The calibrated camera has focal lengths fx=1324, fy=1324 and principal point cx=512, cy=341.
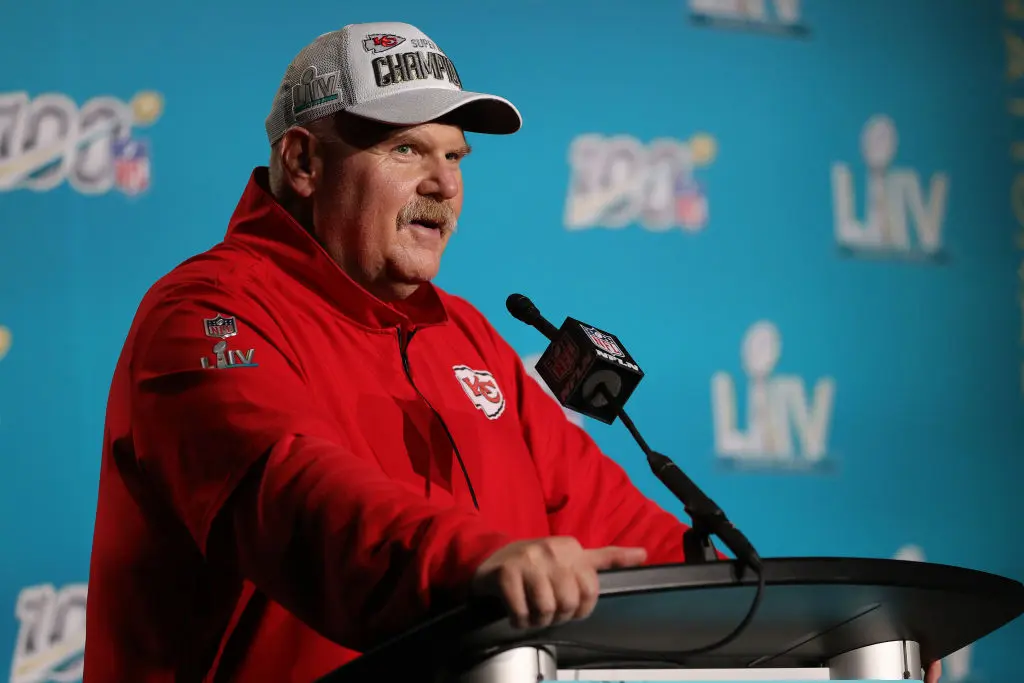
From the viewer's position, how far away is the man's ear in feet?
6.08

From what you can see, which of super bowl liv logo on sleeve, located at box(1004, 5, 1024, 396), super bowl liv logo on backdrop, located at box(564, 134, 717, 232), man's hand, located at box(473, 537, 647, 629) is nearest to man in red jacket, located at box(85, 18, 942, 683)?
man's hand, located at box(473, 537, 647, 629)

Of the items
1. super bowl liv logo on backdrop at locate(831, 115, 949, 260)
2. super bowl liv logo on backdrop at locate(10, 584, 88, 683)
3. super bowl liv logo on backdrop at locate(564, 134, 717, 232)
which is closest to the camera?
super bowl liv logo on backdrop at locate(10, 584, 88, 683)

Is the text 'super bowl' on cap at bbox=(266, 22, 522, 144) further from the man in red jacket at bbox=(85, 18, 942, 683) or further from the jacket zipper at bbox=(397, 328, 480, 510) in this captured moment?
the jacket zipper at bbox=(397, 328, 480, 510)

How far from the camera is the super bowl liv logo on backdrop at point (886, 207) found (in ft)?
9.52

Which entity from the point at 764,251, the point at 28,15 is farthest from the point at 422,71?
the point at 764,251

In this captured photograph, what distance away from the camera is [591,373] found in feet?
4.60

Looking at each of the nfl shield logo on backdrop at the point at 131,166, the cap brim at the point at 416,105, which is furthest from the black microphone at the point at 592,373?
the nfl shield logo on backdrop at the point at 131,166

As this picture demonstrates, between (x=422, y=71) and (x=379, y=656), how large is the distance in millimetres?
1028

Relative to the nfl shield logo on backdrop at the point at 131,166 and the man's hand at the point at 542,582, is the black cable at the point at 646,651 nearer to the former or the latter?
the man's hand at the point at 542,582

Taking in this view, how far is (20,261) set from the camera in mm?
2359

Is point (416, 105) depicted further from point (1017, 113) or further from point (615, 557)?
point (1017, 113)

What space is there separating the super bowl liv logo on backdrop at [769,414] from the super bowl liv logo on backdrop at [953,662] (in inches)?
10.1

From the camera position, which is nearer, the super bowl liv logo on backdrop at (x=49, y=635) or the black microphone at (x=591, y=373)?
the black microphone at (x=591, y=373)

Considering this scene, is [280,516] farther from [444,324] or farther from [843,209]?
[843,209]
